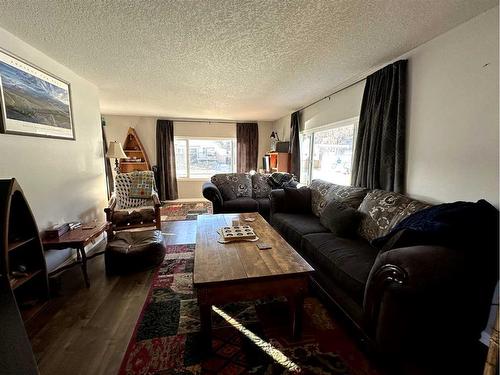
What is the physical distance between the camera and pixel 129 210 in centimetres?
316

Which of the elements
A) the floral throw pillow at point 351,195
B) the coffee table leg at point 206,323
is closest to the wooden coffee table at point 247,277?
the coffee table leg at point 206,323

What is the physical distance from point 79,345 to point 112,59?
2411mm

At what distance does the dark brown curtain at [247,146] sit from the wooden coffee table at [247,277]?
453cm

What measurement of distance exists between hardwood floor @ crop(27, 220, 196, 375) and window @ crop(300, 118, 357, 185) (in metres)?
2.92

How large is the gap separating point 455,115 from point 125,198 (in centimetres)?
408

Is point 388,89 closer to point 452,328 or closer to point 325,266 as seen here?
point 325,266

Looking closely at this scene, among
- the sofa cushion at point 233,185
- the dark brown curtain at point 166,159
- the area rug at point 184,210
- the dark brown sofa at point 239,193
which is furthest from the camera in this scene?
the dark brown curtain at point 166,159

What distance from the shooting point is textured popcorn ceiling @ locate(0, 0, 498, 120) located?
1.46 metres

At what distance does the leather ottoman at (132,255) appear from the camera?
2.27m

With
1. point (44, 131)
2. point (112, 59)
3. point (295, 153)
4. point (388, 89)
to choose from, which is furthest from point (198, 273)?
point (295, 153)

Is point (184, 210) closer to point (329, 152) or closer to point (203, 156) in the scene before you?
point (203, 156)

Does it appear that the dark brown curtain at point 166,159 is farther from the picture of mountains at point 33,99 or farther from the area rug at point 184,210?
the picture of mountains at point 33,99

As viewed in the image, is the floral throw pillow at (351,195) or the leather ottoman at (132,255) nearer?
the leather ottoman at (132,255)

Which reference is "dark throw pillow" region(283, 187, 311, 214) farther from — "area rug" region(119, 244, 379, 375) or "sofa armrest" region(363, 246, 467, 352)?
"sofa armrest" region(363, 246, 467, 352)
